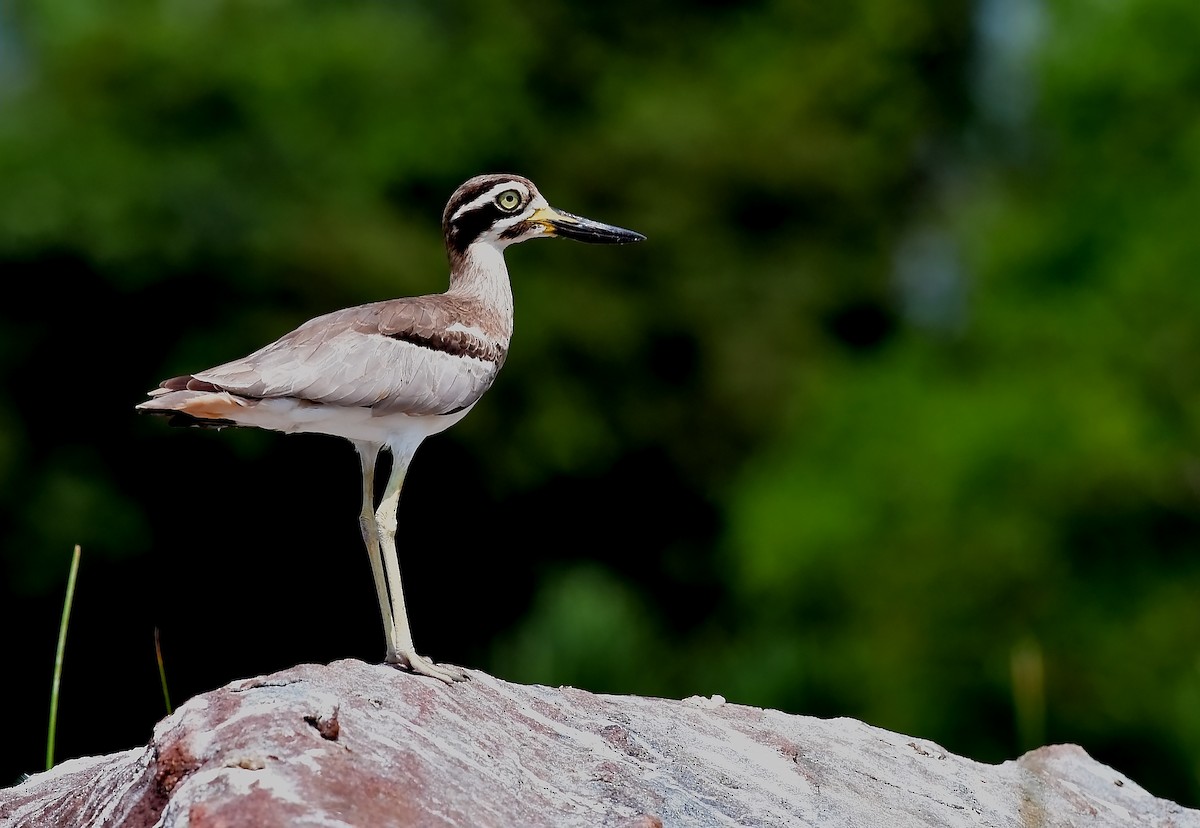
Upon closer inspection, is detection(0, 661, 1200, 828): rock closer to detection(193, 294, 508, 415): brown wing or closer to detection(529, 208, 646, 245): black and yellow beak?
detection(193, 294, 508, 415): brown wing

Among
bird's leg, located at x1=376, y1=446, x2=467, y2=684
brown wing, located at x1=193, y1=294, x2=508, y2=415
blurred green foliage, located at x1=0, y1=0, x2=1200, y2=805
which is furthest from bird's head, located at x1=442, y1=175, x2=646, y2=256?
blurred green foliage, located at x1=0, y1=0, x2=1200, y2=805

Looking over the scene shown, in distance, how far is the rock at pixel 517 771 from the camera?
20.6ft

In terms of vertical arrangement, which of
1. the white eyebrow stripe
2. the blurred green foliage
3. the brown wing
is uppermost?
the blurred green foliage

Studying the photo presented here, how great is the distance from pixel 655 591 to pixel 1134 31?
14.4 meters

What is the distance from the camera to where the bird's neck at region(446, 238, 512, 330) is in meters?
9.94

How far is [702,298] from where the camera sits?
40312 mm

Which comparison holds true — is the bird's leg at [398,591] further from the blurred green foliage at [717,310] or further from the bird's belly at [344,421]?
the blurred green foliage at [717,310]

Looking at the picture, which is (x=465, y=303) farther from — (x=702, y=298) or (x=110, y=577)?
(x=702, y=298)

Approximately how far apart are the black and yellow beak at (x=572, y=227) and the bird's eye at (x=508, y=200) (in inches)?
4.7

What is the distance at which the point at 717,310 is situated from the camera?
133 ft

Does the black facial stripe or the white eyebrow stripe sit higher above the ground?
the white eyebrow stripe

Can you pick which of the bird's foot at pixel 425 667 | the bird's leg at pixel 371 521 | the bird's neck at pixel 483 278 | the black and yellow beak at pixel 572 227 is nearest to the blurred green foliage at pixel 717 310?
the black and yellow beak at pixel 572 227

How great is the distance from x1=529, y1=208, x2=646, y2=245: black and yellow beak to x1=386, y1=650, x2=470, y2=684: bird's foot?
8.14 feet

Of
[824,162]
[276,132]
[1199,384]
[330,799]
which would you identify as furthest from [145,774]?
[824,162]
